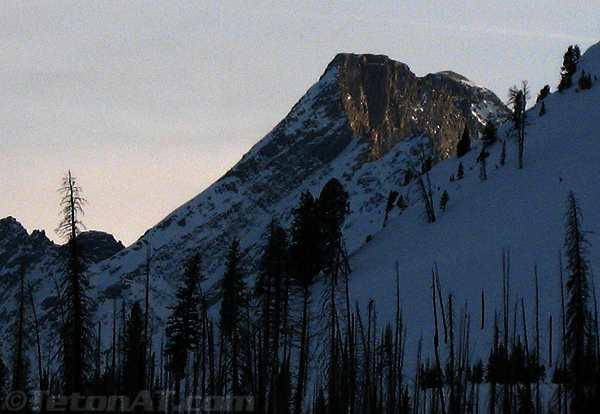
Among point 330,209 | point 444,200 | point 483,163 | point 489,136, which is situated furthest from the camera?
point 489,136

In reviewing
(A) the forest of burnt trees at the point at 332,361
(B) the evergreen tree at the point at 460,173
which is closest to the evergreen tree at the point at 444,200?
(B) the evergreen tree at the point at 460,173

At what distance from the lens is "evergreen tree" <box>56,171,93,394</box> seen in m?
39.8

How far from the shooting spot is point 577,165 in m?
88.6

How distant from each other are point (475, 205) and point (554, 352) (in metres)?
35.0

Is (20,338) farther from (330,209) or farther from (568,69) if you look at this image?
(568,69)

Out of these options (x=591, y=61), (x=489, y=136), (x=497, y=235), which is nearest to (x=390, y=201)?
(x=489, y=136)

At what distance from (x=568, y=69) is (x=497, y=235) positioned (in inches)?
2010

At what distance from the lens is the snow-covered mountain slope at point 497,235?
6544 cm

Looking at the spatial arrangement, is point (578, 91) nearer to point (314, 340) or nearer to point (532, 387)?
point (314, 340)

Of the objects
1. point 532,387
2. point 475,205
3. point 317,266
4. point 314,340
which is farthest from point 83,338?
point 475,205

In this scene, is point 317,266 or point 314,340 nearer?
point 314,340

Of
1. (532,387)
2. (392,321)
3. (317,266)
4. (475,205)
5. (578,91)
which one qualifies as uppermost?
(578,91)

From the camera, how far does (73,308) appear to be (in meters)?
40.2

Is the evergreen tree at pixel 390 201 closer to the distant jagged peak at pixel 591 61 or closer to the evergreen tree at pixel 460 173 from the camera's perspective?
the evergreen tree at pixel 460 173
